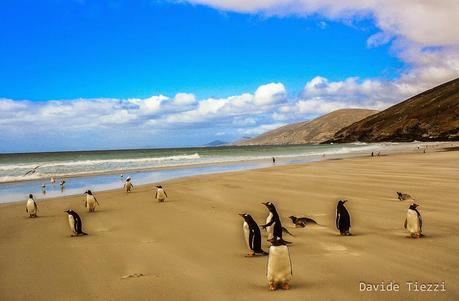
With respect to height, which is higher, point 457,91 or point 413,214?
point 457,91

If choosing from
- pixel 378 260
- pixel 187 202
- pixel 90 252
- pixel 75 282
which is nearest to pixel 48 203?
pixel 187 202

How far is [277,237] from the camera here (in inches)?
277

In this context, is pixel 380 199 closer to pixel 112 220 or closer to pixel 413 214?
pixel 413 214

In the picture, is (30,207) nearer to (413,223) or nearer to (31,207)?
(31,207)

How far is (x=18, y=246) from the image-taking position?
32.2 feet

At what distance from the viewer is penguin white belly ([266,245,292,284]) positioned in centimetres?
618

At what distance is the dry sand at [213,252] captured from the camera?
6352 mm

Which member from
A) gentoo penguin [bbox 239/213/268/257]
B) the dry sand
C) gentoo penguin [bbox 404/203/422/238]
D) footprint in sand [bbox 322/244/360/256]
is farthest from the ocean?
gentoo penguin [bbox 404/203/422/238]

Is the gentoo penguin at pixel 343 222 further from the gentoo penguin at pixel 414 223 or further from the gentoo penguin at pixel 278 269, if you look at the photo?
the gentoo penguin at pixel 278 269

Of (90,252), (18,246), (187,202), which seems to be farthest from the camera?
(187,202)

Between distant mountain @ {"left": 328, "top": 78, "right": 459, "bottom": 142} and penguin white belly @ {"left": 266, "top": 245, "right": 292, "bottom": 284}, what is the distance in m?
104

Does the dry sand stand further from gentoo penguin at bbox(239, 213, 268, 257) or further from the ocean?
the ocean

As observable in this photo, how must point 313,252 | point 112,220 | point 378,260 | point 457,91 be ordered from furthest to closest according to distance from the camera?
point 457,91
point 112,220
point 313,252
point 378,260

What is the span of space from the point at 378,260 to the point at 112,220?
8598 millimetres
